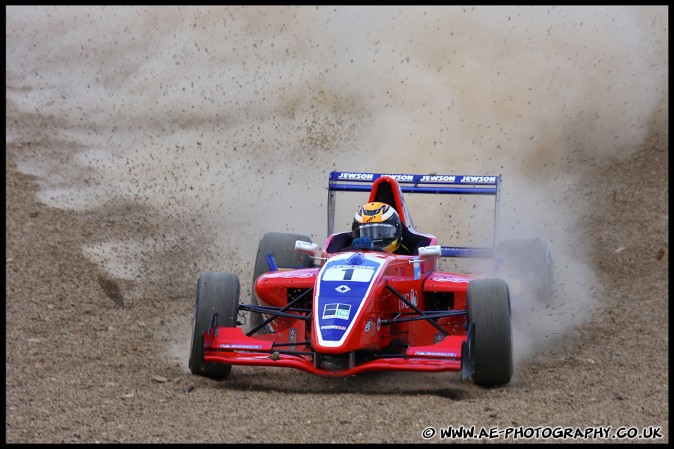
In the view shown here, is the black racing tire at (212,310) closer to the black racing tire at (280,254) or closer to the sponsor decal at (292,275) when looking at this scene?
the sponsor decal at (292,275)

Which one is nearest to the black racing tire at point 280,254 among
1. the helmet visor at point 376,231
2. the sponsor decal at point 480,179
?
the helmet visor at point 376,231

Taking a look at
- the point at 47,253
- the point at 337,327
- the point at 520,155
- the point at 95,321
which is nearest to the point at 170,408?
the point at 337,327

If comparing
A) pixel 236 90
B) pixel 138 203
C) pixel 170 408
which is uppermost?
pixel 236 90

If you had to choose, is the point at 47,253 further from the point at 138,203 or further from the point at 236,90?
the point at 236,90

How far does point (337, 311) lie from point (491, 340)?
1370mm

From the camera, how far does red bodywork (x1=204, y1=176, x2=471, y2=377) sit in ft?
28.6

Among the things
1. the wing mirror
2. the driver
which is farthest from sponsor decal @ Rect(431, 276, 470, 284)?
the wing mirror

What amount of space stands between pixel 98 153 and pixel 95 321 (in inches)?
328

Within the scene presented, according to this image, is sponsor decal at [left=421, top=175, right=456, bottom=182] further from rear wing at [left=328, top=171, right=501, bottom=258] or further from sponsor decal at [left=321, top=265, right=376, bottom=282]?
sponsor decal at [left=321, top=265, right=376, bottom=282]

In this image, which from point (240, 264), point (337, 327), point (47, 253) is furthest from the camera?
point (240, 264)

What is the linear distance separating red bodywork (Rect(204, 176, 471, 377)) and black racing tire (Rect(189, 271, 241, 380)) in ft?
0.30

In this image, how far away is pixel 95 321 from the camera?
37.4 feet

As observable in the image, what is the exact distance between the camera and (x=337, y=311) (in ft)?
29.2

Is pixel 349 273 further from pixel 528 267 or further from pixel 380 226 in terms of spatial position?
pixel 528 267
